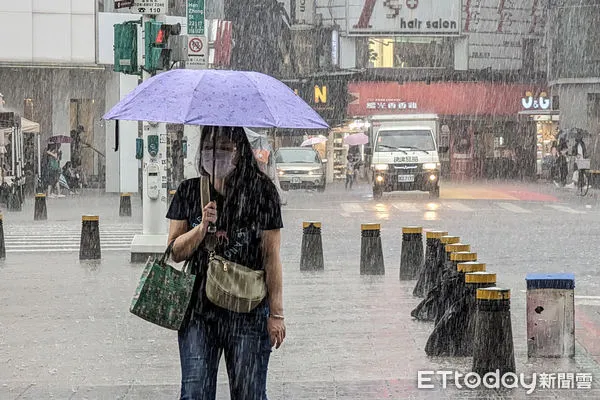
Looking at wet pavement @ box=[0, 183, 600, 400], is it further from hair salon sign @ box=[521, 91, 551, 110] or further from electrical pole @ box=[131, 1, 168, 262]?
hair salon sign @ box=[521, 91, 551, 110]

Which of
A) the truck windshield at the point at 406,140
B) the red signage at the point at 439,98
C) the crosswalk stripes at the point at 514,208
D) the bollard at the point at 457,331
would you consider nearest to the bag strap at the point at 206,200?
the bollard at the point at 457,331

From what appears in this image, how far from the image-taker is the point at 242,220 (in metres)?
5.55

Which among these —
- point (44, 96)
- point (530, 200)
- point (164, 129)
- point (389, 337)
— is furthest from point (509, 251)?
point (44, 96)

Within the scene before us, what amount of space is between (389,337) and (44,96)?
1648 inches

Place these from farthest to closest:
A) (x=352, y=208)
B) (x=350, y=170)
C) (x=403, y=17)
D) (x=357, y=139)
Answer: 1. (x=403, y=17)
2. (x=357, y=139)
3. (x=350, y=170)
4. (x=352, y=208)

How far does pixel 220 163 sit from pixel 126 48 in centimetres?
1097

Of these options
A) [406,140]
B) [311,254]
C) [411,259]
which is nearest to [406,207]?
[406,140]

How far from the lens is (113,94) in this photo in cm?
4622

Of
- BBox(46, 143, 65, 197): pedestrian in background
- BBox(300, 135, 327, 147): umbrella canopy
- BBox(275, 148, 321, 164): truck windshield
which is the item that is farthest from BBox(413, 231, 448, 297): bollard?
BBox(300, 135, 327, 147): umbrella canopy

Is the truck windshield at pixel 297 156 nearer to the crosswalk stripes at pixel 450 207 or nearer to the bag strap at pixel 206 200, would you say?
the crosswalk stripes at pixel 450 207

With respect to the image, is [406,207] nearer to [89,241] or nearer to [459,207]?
[459,207]

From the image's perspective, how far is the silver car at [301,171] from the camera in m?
41.6

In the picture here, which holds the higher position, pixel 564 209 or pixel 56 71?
pixel 56 71

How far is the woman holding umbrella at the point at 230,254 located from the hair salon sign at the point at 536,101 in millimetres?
54927
